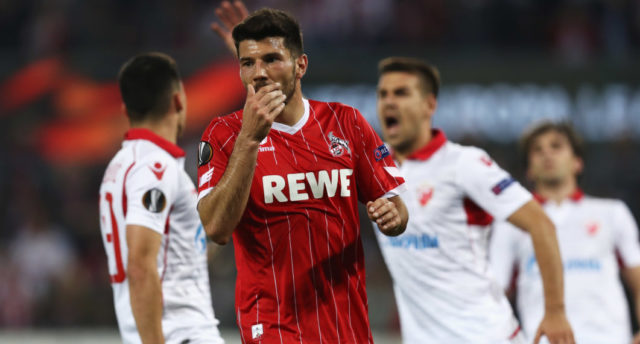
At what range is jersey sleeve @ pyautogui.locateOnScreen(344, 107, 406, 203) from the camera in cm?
401

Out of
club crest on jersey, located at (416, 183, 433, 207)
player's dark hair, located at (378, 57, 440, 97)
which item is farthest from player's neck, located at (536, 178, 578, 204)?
club crest on jersey, located at (416, 183, 433, 207)

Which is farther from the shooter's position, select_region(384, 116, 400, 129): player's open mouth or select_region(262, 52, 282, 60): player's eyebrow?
select_region(384, 116, 400, 129): player's open mouth

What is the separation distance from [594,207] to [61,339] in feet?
20.4

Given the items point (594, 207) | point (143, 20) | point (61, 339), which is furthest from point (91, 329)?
point (594, 207)

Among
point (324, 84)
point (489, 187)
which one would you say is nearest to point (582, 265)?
point (489, 187)

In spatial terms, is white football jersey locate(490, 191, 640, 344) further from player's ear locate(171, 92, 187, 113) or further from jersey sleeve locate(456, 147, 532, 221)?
player's ear locate(171, 92, 187, 113)

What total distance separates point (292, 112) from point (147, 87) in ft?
4.24

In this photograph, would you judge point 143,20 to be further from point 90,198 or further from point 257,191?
point 257,191

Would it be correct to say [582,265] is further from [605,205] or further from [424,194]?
[424,194]

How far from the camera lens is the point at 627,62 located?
1305 cm

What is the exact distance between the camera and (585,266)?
270 inches

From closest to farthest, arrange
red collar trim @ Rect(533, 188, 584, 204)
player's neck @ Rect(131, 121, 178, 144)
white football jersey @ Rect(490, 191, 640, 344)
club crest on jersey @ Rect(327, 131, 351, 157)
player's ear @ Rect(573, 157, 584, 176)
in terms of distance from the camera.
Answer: club crest on jersey @ Rect(327, 131, 351, 157) → player's neck @ Rect(131, 121, 178, 144) → white football jersey @ Rect(490, 191, 640, 344) → red collar trim @ Rect(533, 188, 584, 204) → player's ear @ Rect(573, 157, 584, 176)

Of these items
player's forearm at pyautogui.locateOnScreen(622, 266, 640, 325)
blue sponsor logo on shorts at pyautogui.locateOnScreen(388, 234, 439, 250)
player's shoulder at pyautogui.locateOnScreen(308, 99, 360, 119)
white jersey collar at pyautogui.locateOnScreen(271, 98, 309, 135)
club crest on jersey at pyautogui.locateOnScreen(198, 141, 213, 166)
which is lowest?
player's forearm at pyautogui.locateOnScreen(622, 266, 640, 325)

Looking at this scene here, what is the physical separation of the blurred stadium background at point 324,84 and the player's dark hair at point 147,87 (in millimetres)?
7491
